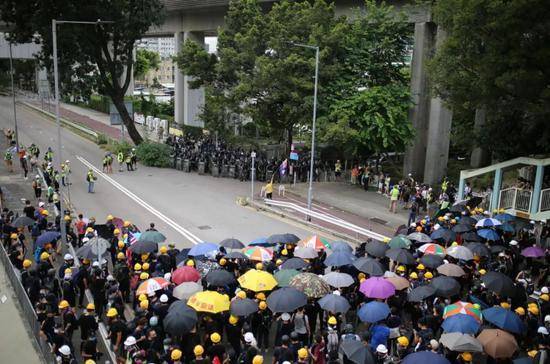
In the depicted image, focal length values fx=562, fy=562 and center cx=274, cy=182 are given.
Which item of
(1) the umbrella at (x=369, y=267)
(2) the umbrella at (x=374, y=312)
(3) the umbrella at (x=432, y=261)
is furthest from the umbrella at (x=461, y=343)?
(3) the umbrella at (x=432, y=261)

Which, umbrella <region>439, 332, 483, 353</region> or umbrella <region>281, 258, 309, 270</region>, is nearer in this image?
umbrella <region>439, 332, 483, 353</region>

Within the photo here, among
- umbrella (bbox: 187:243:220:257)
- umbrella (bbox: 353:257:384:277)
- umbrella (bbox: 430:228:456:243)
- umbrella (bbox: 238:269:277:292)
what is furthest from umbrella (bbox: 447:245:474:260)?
umbrella (bbox: 187:243:220:257)

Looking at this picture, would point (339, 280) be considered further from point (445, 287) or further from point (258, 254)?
point (258, 254)

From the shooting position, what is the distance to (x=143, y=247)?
14156 mm

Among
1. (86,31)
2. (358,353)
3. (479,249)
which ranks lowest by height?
(358,353)

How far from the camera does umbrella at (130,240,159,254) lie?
14062mm

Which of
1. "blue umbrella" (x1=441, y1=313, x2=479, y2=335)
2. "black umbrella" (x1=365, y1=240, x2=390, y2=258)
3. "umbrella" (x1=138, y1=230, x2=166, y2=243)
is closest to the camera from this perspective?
"blue umbrella" (x1=441, y1=313, x2=479, y2=335)

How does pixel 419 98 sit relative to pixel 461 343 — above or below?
above

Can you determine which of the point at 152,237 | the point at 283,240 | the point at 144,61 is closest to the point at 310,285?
the point at 283,240

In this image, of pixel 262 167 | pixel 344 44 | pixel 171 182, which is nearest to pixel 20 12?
pixel 171 182

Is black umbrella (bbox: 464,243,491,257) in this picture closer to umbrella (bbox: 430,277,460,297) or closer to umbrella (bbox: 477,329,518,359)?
umbrella (bbox: 430,277,460,297)

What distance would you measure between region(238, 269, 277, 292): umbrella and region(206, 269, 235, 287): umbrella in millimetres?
403

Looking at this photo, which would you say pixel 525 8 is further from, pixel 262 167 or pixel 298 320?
pixel 262 167

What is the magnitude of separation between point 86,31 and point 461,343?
3082 cm
